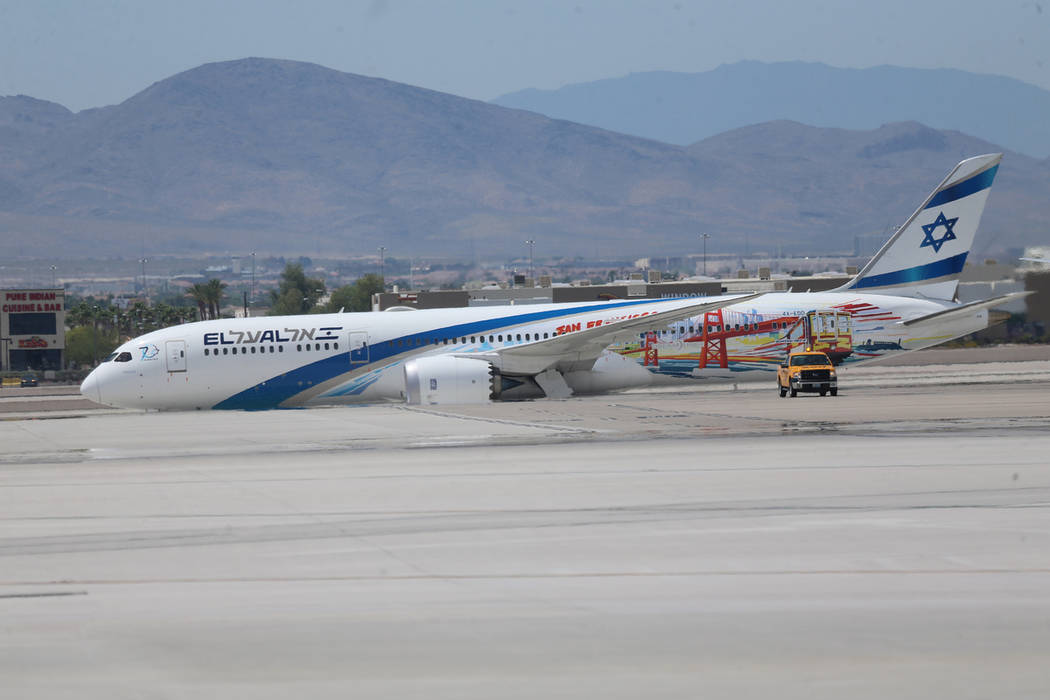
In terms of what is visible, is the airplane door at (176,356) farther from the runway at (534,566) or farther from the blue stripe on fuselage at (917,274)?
the blue stripe on fuselage at (917,274)

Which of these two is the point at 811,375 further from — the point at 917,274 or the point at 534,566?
the point at 534,566

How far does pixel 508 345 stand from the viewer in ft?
124

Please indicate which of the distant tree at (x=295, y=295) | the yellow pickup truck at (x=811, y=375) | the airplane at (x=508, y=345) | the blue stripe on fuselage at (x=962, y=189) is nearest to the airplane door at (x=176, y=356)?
the airplane at (x=508, y=345)

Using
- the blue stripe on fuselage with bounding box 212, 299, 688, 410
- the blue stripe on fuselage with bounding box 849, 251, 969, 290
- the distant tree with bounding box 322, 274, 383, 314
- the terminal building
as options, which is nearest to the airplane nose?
the blue stripe on fuselage with bounding box 212, 299, 688, 410

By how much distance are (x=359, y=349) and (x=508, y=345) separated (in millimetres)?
4604

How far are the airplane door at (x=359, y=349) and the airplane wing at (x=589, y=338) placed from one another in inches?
129

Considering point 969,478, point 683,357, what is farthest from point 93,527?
point 683,357

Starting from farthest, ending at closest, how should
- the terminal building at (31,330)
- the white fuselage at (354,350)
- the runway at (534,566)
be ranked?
the terminal building at (31,330) < the white fuselage at (354,350) < the runway at (534,566)

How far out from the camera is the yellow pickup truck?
36500mm

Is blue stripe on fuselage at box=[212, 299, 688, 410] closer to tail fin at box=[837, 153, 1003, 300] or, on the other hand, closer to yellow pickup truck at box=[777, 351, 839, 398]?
yellow pickup truck at box=[777, 351, 839, 398]

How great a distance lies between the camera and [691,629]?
1076 centimetres

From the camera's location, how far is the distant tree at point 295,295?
12419cm

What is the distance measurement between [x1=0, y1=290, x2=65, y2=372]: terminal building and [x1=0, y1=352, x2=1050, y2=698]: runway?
262ft

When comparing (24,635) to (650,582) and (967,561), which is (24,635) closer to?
(650,582)
